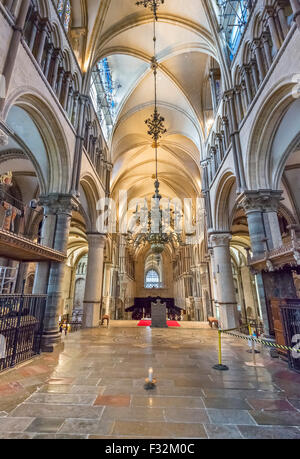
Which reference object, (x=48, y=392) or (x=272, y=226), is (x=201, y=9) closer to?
(x=272, y=226)

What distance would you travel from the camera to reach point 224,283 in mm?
10773

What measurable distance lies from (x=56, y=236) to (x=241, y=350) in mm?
6921

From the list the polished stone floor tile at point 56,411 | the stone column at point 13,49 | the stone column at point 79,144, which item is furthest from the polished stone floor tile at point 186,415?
the stone column at point 79,144

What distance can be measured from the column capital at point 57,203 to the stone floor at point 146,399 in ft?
14.9

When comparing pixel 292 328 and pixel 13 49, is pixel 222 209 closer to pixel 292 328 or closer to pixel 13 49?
pixel 292 328

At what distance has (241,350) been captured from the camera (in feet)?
21.6

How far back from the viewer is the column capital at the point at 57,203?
7828mm

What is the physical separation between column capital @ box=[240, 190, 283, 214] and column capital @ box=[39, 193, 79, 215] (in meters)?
6.05

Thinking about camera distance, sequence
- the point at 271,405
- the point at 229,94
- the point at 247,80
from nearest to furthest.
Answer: the point at 271,405, the point at 247,80, the point at 229,94

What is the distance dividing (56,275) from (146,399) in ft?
16.3

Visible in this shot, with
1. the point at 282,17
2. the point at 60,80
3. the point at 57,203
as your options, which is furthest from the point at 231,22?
the point at 57,203

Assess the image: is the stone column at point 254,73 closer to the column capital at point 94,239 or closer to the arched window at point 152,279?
the column capital at point 94,239

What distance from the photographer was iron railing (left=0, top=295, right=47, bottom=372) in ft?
15.1

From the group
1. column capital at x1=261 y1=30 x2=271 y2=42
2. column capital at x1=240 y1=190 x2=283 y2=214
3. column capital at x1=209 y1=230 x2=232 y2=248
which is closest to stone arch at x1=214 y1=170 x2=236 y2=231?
column capital at x1=209 y1=230 x2=232 y2=248
